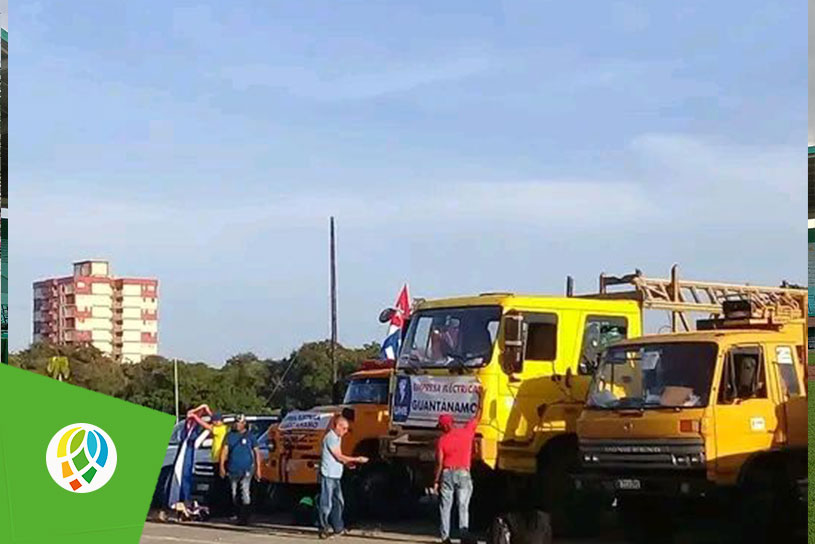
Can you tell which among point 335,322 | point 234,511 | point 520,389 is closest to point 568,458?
point 520,389

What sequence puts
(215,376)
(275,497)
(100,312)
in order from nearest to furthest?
(100,312) → (215,376) → (275,497)

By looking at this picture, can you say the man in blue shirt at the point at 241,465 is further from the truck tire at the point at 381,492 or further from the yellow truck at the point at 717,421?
the yellow truck at the point at 717,421

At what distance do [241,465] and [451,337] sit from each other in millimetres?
3171

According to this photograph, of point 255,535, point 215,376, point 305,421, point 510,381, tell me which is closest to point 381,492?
point 305,421

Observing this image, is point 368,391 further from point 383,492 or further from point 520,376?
point 520,376

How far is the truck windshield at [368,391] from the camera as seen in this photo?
42.2 feet

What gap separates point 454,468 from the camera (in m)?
10.8

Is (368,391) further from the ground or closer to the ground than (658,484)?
further from the ground

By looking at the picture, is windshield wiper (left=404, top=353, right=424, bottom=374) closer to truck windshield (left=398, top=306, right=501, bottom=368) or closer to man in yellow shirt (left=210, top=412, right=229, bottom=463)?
truck windshield (left=398, top=306, right=501, bottom=368)

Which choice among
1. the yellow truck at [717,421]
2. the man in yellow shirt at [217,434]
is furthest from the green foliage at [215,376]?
the yellow truck at [717,421]

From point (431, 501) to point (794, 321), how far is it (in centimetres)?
399

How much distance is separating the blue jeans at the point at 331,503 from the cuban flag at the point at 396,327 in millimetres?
1207

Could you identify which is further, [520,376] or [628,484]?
[520,376]

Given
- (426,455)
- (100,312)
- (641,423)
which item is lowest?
(426,455)
